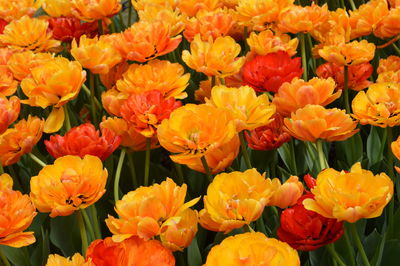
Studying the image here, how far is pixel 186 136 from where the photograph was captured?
910mm

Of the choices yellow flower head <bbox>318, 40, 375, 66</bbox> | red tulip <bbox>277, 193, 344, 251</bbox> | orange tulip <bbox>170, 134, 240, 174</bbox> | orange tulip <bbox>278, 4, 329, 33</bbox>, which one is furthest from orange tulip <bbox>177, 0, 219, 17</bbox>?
red tulip <bbox>277, 193, 344, 251</bbox>

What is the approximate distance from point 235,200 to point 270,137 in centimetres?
32

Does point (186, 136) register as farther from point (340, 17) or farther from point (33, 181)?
point (340, 17)

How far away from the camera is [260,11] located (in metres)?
1.45

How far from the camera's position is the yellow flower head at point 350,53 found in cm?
120

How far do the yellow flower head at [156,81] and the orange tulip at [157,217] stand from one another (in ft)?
1.18

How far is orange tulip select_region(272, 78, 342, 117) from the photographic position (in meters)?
1.01

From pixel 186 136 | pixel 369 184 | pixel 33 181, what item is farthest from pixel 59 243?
pixel 369 184

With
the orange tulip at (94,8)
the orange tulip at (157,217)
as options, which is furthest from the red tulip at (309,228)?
the orange tulip at (94,8)

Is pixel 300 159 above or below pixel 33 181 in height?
below

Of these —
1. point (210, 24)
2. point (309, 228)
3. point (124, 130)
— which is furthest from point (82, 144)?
point (210, 24)

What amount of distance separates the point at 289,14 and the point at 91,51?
0.47 m

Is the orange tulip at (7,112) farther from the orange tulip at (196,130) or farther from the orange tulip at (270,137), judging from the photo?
the orange tulip at (270,137)

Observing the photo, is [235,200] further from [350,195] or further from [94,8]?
[94,8]
